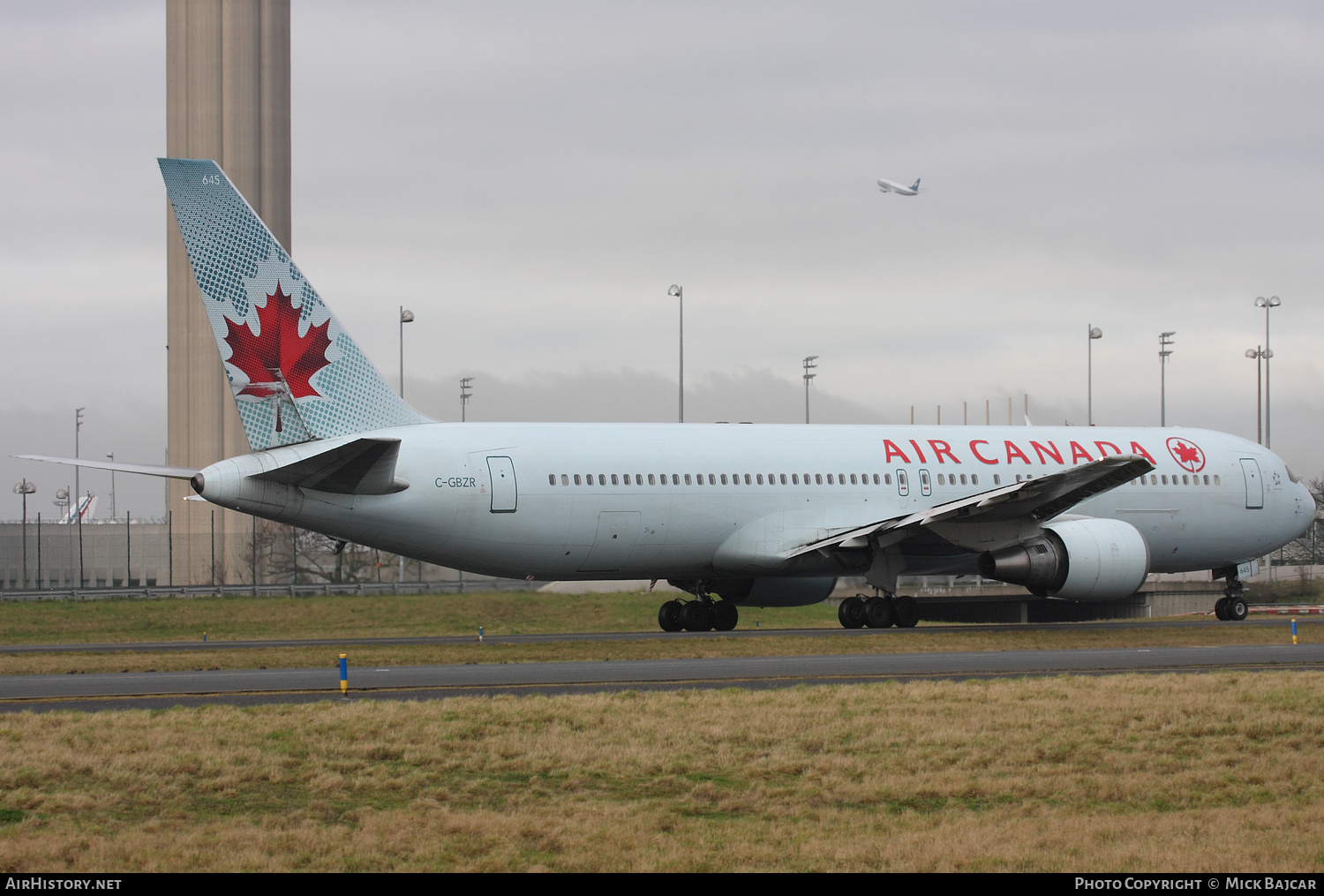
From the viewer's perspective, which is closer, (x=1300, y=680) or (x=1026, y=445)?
(x=1300, y=680)

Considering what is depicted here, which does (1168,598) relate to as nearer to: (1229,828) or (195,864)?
(1229,828)

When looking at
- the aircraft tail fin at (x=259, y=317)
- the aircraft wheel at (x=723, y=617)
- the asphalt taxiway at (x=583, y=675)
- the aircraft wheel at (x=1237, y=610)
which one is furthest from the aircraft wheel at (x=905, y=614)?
the aircraft tail fin at (x=259, y=317)

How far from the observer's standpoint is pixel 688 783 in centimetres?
1165

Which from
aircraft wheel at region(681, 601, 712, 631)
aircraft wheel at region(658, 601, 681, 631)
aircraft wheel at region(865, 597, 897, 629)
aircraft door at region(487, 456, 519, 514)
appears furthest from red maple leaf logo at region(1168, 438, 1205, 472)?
aircraft door at region(487, 456, 519, 514)

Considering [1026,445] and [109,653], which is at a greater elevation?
[1026,445]

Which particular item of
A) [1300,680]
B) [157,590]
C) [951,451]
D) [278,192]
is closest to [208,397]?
[278,192]

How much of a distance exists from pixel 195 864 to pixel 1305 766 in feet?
29.9

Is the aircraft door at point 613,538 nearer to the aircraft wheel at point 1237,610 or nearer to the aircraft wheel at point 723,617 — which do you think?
the aircraft wheel at point 723,617

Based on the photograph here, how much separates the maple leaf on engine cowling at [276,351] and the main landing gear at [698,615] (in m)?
9.52

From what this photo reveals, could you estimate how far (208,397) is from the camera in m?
89.9

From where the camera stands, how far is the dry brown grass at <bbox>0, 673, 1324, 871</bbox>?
9258 millimetres

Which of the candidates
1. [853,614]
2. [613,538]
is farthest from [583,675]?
[853,614]

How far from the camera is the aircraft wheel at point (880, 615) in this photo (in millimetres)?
29484

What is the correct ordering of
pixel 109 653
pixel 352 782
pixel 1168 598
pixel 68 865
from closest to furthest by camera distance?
pixel 68 865 → pixel 352 782 → pixel 109 653 → pixel 1168 598
